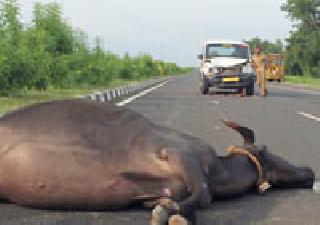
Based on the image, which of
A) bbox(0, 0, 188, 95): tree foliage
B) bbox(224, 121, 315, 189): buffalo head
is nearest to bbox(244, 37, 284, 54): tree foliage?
bbox(0, 0, 188, 95): tree foliage

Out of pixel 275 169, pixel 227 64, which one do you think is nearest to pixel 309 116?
pixel 227 64

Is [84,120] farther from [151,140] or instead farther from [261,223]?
[261,223]

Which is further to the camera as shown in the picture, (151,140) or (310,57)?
(310,57)

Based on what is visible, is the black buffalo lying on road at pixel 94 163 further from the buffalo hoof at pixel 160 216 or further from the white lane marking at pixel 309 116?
the white lane marking at pixel 309 116

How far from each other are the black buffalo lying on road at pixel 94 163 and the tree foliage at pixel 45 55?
61.1 ft

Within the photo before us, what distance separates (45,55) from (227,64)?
26.1 ft

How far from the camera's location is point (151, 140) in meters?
5.15

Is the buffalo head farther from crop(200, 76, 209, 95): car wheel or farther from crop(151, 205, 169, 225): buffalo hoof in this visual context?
crop(200, 76, 209, 95): car wheel

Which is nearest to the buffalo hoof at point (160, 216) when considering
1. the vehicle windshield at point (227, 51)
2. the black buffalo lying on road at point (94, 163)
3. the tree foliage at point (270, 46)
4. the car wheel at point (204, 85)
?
the black buffalo lying on road at point (94, 163)

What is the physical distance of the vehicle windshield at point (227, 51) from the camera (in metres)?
29.2

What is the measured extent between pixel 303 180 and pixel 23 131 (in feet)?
8.26

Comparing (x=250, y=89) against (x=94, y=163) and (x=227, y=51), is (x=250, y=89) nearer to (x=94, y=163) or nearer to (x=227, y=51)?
(x=227, y=51)

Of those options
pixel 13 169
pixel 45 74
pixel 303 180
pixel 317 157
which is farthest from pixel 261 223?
pixel 45 74

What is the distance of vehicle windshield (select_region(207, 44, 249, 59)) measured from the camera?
2919 centimetres
